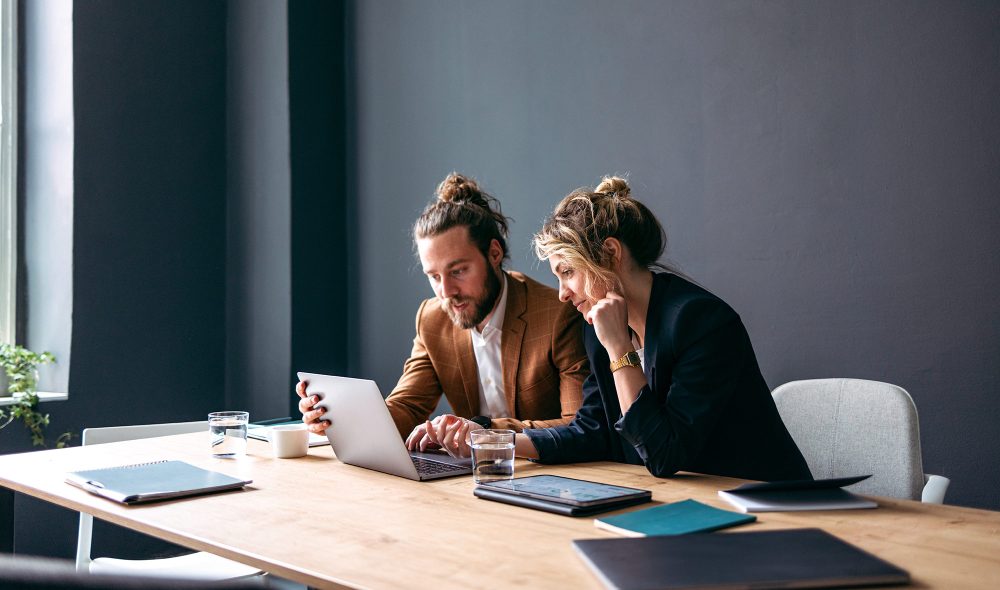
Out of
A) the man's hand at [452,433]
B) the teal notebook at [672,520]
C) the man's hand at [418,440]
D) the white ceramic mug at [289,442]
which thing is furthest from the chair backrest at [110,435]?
the teal notebook at [672,520]

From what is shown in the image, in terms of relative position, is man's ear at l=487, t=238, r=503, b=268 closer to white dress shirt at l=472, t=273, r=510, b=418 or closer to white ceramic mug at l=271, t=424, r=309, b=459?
white dress shirt at l=472, t=273, r=510, b=418

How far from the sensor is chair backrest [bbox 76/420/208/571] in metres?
2.21

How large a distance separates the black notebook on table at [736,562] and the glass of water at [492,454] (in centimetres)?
48

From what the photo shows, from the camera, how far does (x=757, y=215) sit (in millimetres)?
2535

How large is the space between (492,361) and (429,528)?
1.22 m

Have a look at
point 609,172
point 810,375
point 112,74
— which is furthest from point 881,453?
point 112,74

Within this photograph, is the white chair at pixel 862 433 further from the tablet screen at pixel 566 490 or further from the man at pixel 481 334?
the tablet screen at pixel 566 490

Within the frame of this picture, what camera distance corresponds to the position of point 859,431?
198 cm

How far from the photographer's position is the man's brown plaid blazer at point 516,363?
2289mm

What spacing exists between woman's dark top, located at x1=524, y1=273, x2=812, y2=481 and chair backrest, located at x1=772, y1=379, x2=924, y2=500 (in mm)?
278

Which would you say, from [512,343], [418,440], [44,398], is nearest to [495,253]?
[512,343]

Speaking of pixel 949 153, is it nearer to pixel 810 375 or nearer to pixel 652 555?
pixel 810 375

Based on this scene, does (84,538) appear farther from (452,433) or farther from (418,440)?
(452,433)

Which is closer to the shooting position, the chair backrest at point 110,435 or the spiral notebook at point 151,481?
the spiral notebook at point 151,481
